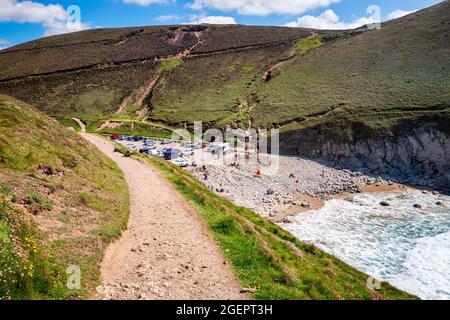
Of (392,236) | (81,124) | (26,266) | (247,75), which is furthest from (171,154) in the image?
(247,75)

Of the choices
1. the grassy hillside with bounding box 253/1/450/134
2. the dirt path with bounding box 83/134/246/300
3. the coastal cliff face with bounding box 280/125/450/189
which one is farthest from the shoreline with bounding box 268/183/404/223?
the dirt path with bounding box 83/134/246/300

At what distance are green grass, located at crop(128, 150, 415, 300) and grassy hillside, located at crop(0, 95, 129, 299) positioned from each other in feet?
15.6

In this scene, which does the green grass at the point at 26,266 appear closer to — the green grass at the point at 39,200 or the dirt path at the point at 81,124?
the green grass at the point at 39,200

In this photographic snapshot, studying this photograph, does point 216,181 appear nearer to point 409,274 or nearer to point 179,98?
point 409,274

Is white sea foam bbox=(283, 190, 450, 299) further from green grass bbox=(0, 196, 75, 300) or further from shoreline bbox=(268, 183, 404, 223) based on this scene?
green grass bbox=(0, 196, 75, 300)

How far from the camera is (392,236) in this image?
31.6 m

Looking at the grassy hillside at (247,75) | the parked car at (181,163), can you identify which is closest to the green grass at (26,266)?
the parked car at (181,163)

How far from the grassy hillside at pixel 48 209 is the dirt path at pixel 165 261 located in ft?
2.14

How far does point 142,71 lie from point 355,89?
6791 centimetres

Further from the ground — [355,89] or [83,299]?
[355,89]

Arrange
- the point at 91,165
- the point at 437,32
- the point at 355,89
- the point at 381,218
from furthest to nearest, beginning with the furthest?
1. the point at 437,32
2. the point at 355,89
3. the point at 381,218
4. the point at 91,165

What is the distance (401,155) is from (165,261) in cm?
4983

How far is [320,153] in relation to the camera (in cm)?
5950
